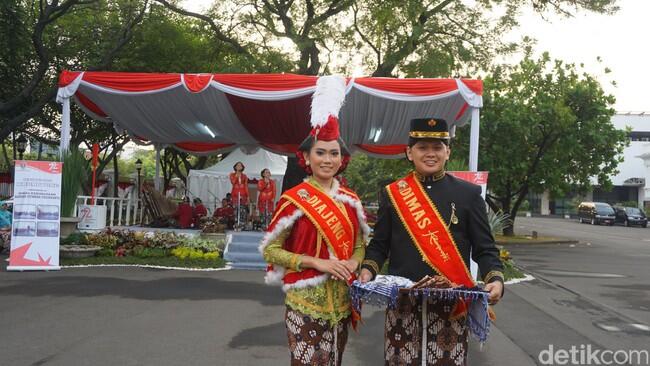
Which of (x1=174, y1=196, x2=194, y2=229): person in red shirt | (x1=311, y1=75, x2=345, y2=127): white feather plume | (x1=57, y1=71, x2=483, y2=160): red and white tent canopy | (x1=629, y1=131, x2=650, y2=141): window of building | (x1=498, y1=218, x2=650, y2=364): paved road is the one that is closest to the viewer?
(x1=311, y1=75, x2=345, y2=127): white feather plume

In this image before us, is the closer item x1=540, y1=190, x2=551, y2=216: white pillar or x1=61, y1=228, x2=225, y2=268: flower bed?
x1=61, y1=228, x2=225, y2=268: flower bed

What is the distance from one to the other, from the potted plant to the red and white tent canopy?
71cm

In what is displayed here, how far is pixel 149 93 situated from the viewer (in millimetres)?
10758

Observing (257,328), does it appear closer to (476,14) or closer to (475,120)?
(475,120)

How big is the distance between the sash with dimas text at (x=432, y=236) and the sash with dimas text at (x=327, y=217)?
Result: 27 cm

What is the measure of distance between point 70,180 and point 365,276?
357 inches

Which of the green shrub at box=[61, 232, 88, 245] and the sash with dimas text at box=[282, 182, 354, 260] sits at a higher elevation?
the sash with dimas text at box=[282, 182, 354, 260]

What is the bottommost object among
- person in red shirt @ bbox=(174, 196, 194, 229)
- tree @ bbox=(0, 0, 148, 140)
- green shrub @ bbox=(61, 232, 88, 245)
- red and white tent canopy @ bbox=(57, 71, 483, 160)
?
green shrub @ bbox=(61, 232, 88, 245)

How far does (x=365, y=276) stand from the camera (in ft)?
7.80

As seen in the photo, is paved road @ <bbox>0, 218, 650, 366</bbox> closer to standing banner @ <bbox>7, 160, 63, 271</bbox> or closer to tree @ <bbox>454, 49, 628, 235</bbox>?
standing banner @ <bbox>7, 160, 63, 271</bbox>

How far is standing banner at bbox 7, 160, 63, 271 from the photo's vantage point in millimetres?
8860

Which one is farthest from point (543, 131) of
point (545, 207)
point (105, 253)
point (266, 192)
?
point (545, 207)

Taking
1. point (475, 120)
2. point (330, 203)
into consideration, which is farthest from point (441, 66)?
point (330, 203)

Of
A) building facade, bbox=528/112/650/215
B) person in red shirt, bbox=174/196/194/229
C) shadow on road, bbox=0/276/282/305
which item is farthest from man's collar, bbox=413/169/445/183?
building facade, bbox=528/112/650/215
